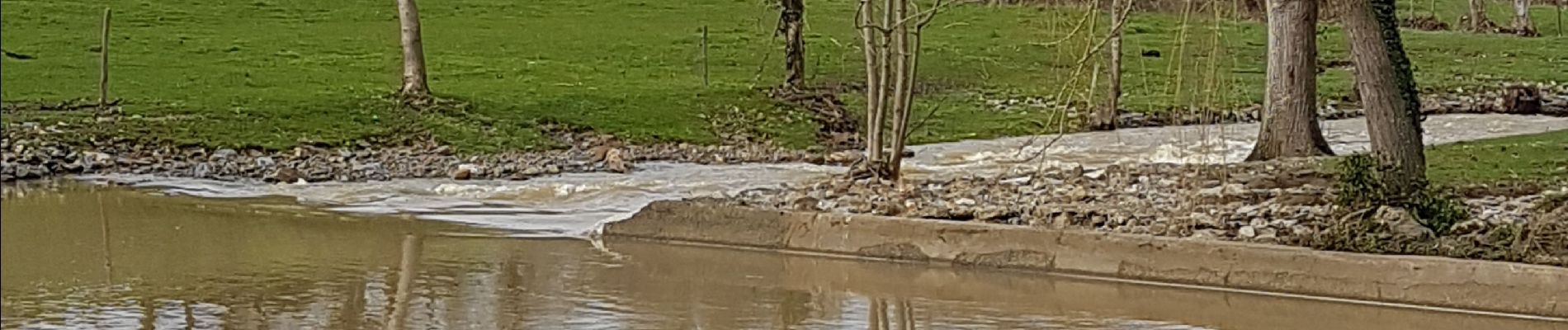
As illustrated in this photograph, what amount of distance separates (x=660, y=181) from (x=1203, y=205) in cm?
867

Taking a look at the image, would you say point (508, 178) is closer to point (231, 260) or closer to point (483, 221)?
point (483, 221)

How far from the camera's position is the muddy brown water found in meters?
10.7

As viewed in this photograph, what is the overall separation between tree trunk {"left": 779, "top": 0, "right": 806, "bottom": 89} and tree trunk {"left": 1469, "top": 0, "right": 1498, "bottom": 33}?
2567 cm

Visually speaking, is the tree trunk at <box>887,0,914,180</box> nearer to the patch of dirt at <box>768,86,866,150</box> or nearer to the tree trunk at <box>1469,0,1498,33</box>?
the patch of dirt at <box>768,86,866,150</box>

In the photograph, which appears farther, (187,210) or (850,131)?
(850,131)

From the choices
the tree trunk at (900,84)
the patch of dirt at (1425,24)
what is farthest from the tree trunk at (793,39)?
the patch of dirt at (1425,24)

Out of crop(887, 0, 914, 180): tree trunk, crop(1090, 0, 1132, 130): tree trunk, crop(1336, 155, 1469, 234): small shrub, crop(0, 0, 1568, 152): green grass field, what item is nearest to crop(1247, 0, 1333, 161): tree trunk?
crop(0, 0, 1568, 152): green grass field

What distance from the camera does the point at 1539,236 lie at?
1176 cm

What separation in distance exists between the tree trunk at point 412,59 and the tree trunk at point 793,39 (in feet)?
17.2

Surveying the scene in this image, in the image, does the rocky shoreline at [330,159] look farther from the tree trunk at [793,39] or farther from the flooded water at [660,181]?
the tree trunk at [793,39]

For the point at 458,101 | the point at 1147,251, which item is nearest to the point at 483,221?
the point at 1147,251

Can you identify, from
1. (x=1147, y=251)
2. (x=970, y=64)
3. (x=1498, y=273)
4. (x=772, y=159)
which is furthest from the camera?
(x=970, y=64)

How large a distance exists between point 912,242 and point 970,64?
26.0m

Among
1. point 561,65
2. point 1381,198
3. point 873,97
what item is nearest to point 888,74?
point 873,97
